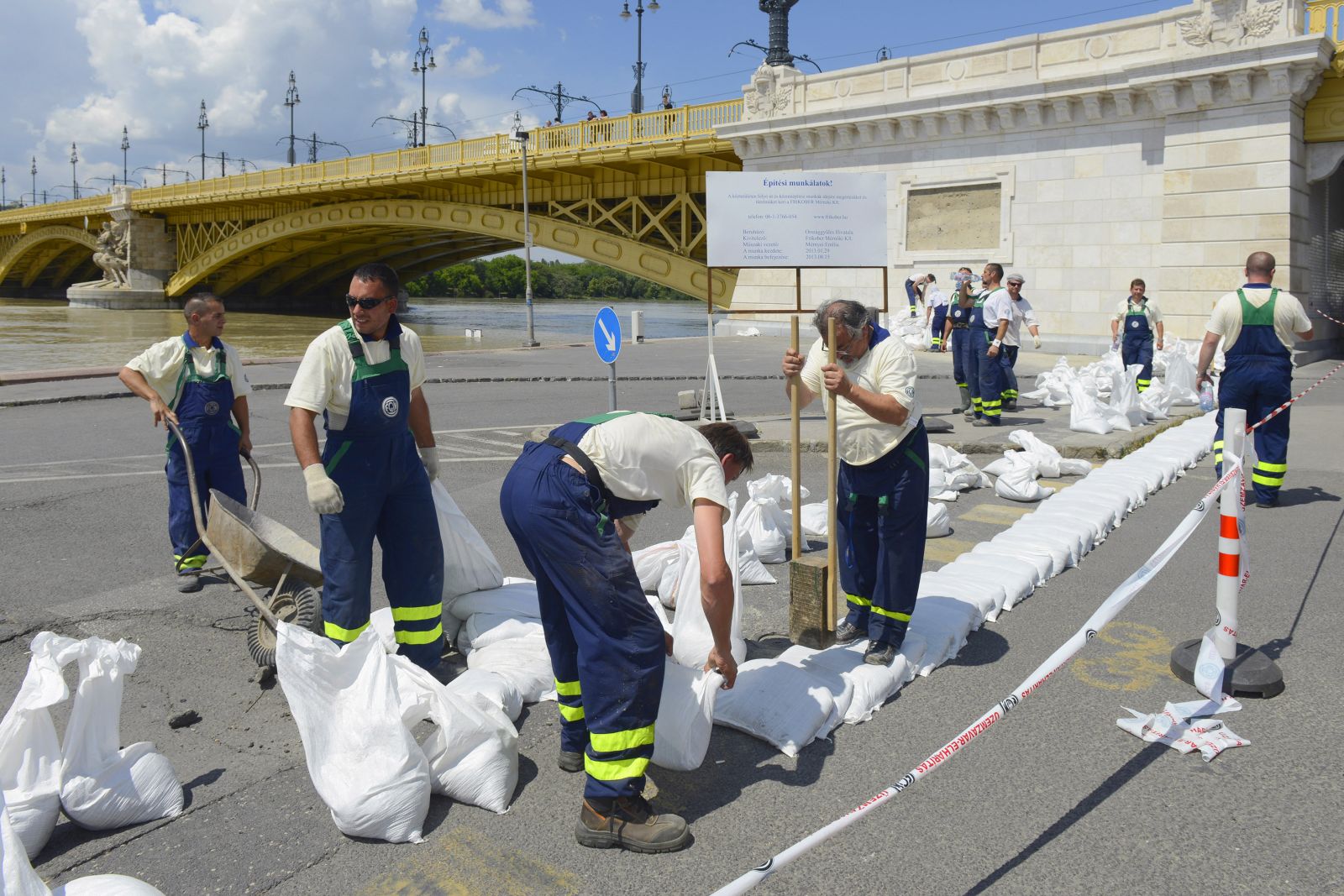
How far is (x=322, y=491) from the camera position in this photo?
3826 mm

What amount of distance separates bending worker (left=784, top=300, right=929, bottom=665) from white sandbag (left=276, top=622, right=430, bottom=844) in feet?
6.50

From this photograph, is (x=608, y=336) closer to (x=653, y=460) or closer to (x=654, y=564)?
(x=654, y=564)

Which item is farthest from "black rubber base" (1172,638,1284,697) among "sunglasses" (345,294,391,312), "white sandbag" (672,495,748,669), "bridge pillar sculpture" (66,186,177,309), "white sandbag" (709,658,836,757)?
"bridge pillar sculpture" (66,186,177,309)

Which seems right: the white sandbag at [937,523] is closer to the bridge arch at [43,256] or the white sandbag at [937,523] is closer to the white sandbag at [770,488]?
the white sandbag at [770,488]

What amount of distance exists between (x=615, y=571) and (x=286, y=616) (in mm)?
2061

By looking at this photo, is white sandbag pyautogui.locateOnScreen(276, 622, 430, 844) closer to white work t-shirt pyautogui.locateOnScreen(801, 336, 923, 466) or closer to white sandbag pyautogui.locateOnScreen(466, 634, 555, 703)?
white sandbag pyautogui.locateOnScreen(466, 634, 555, 703)

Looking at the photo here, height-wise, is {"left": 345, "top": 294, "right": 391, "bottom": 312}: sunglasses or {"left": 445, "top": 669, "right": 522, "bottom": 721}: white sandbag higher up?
{"left": 345, "top": 294, "right": 391, "bottom": 312}: sunglasses

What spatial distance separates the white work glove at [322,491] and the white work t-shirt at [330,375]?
22cm

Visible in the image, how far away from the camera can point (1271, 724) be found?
380cm

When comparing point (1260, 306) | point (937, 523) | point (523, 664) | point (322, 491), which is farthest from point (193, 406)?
point (1260, 306)

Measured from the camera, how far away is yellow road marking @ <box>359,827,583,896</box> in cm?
278

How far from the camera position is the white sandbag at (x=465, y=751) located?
10.6ft

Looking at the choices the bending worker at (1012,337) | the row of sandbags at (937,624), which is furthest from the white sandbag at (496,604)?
the bending worker at (1012,337)

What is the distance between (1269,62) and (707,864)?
22.0m
